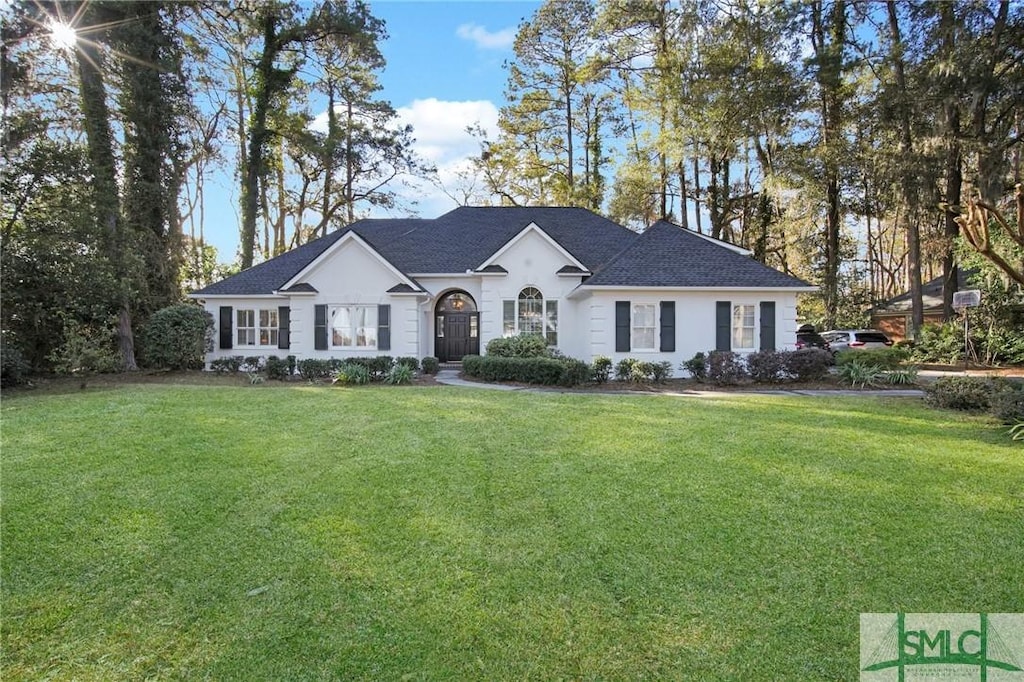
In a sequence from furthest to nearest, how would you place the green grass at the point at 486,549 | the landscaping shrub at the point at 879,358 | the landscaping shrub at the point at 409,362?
the landscaping shrub at the point at 409,362 → the landscaping shrub at the point at 879,358 → the green grass at the point at 486,549

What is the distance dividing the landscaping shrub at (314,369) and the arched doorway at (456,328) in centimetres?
520

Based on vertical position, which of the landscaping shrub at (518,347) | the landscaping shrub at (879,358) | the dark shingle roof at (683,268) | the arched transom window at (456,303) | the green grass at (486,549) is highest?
the dark shingle roof at (683,268)

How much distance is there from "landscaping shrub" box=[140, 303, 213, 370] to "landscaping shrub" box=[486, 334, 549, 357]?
9980 millimetres

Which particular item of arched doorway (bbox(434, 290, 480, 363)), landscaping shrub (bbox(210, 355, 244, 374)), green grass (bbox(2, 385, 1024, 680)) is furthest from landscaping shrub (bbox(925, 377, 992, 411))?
landscaping shrub (bbox(210, 355, 244, 374))

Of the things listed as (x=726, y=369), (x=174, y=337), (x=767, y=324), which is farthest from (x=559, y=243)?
(x=174, y=337)

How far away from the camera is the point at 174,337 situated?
16516mm

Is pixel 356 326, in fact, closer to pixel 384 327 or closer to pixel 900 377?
pixel 384 327

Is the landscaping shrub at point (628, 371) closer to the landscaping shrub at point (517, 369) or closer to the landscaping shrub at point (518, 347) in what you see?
the landscaping shrub at point (517, 369)

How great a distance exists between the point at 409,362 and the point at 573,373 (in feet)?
17.6

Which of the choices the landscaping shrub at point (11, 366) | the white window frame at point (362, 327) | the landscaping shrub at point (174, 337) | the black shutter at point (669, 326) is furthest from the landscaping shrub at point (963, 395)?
the landscaping shrub at point (11, 366)

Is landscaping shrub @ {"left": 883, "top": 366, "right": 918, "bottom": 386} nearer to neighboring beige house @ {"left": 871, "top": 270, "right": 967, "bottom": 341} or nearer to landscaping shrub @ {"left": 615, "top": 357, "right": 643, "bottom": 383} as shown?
landscaping shrub @ {"left": 615, "top": 357, "right": 643, "bottom": 383}

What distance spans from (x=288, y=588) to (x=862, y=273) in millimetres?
49677

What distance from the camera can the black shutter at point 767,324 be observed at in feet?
53.7

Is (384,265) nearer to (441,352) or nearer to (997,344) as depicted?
(441,352)
